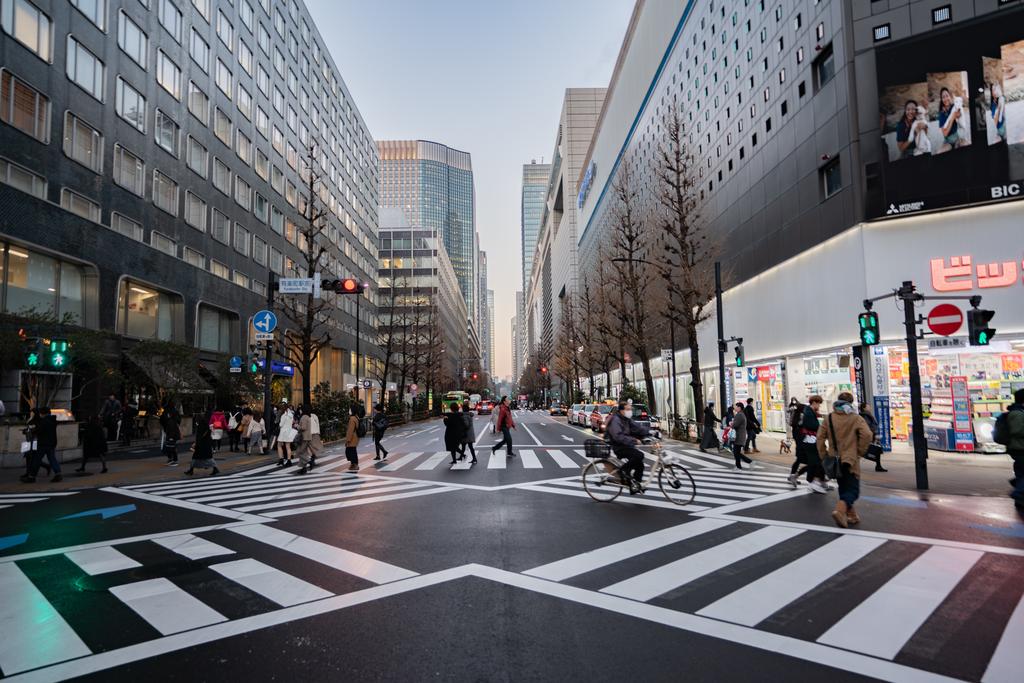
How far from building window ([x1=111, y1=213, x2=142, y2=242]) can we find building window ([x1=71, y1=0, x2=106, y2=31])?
8752 mm

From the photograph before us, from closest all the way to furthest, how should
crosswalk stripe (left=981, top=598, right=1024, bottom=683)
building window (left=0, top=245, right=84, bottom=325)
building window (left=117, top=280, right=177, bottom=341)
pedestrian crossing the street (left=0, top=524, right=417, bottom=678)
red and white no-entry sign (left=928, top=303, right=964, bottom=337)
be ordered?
crosswalk stripe (left=981, top=598, right=1024, bottom=683) < pedestrian crossing the street (left=0, top=524, right=417, bottom=678) < red and white no-entry sign (left=928, top=303, right=964, bottom=337) < building window (left=0, top=245, right=84, bottom=325) < building window (left=117, top=280, right=177, bottom=341)

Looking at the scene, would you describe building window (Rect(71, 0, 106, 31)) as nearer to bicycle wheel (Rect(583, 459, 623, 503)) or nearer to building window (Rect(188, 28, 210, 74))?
building window (Rect(188, 28, 210, 74))

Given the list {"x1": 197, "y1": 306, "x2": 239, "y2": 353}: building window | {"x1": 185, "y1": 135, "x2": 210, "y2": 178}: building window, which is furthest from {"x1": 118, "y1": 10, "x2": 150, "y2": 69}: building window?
{"x1": 197, "y1": 306, "x2": 239, "y2": 353}: building window

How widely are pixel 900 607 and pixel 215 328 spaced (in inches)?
1597

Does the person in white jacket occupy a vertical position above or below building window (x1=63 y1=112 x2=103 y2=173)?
below

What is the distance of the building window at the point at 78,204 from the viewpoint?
79.4 ft

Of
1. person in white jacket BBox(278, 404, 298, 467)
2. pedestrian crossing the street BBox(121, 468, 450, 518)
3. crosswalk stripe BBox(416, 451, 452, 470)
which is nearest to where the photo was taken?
pedestrian crossing the street BBox(121, 468, 450, 518)

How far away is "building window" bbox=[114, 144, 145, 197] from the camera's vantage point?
91.2 feet

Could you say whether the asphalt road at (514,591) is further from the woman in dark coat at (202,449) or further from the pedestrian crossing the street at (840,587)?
the woman in dark coat at (202,449)

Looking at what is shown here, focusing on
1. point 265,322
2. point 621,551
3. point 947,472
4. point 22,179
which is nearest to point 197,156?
point 22,179


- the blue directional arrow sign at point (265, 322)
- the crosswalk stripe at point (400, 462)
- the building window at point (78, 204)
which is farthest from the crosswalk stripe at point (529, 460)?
the building window at point (78, 204)

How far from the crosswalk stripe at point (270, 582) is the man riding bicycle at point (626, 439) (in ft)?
19.9

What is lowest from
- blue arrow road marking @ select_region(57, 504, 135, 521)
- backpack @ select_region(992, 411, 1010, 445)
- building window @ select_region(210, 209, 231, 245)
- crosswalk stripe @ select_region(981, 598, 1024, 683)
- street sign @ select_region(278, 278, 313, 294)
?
blue arrow road marking @ select_region(57, 504, 135, 521)

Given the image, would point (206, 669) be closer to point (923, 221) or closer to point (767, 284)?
point (923, 221)
